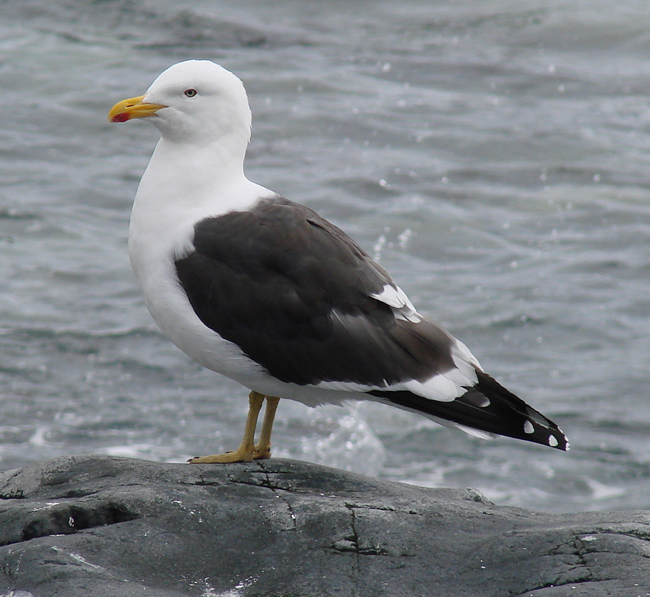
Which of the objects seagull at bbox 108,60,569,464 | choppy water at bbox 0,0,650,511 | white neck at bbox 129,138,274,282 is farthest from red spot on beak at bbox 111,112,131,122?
choppy water at bbox 0,0,650,511

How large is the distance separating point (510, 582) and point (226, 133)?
268cm

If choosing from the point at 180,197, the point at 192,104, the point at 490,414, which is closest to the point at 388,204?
the point at 192,104

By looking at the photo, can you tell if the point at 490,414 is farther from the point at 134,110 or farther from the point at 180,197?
the point at 134,110

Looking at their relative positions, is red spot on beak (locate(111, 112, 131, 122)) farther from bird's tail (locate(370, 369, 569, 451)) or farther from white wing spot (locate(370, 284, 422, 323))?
bird's tail (locate(370, 369, 569, 451))

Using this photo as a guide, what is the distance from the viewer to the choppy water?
29.9 ft

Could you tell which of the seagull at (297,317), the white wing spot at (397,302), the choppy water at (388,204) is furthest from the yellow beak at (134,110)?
the choppy water at (388,204)

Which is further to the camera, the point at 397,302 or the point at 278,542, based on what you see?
the point at 397,302

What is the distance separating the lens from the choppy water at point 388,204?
9.10 metres

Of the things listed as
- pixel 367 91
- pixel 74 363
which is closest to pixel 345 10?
pixel 367 91

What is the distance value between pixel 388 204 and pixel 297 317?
7.84 meters

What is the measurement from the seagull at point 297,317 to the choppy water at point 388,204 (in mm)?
3797

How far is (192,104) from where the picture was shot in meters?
5.26

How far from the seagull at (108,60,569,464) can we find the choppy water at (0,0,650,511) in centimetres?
380

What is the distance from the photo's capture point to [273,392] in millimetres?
5141
